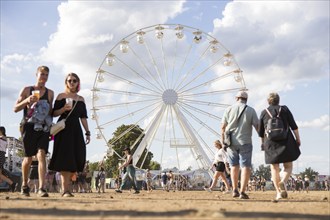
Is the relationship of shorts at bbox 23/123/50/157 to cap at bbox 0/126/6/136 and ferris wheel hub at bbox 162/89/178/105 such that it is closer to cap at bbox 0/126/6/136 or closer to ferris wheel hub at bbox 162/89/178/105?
cap at bbox 0/126/6/136

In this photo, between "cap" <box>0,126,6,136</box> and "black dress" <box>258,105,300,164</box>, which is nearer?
"black dress" <box>258,105,300,164</box>

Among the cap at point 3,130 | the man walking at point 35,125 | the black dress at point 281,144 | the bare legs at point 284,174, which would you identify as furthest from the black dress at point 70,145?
the cap at point 3,130

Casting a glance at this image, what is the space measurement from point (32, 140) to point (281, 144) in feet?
14.0


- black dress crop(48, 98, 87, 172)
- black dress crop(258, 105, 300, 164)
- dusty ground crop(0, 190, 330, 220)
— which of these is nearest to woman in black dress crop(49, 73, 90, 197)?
black dress crop(48, 98, 87, 172)

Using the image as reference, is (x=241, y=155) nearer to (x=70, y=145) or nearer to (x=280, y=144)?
(x=280, y=144)

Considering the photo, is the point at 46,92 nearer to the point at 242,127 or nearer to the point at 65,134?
the point at 65,134

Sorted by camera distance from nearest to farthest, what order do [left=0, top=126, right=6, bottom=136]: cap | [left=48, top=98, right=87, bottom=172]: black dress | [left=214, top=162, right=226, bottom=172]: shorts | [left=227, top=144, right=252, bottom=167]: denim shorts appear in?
[left=48, top=98, right=87, bottom=172]: black dress, [left=227, top=144, right=252, bottom=167]: denim shorts, [left=0, top=126, right=6, bottom=136]: cap, [left=214, top=162, right=226, bottom=172]: shorts

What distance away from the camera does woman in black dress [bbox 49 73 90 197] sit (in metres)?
7.46

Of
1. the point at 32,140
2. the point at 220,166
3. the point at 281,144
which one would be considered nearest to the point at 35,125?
the point at 32,140

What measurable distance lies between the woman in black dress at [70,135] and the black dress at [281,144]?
3.21 meters

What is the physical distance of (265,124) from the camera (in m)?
7.86

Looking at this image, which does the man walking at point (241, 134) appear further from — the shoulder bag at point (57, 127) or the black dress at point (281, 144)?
the shoulder bag at point (57, 127)

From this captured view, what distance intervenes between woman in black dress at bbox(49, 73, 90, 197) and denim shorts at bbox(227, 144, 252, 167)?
2702mm

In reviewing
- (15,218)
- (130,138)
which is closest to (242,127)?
Answer: (15,218)
